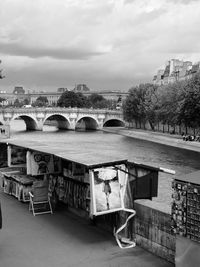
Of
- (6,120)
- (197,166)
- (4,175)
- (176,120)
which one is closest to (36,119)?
(6,120)

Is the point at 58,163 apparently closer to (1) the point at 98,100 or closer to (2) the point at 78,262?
(2) the point at 78,262

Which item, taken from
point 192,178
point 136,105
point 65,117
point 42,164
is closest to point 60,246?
point 192,178

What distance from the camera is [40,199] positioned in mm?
9242

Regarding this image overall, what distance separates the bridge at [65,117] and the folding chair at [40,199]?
83121 mm

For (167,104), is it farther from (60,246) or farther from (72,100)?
(72,100)

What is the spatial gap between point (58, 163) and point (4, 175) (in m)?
2.09

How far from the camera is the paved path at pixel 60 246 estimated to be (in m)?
6.45

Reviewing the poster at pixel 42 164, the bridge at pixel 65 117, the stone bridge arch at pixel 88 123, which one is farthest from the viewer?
the stone bridge arch at pixel 88 123

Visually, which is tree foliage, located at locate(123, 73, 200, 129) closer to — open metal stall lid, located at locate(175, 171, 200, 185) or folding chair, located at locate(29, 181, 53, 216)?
folding chair, located at locate(29, 181, 53, 216)

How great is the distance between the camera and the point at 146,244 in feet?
23.0

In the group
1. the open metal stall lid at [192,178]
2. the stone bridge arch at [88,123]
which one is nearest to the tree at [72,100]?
the stone bridge arch at [88,123]

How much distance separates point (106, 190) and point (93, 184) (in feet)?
0.85

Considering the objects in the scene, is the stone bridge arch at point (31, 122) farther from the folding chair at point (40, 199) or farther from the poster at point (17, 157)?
the folding chair at point (40, 199)

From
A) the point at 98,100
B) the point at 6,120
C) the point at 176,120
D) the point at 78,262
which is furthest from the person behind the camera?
the point at 98,100
